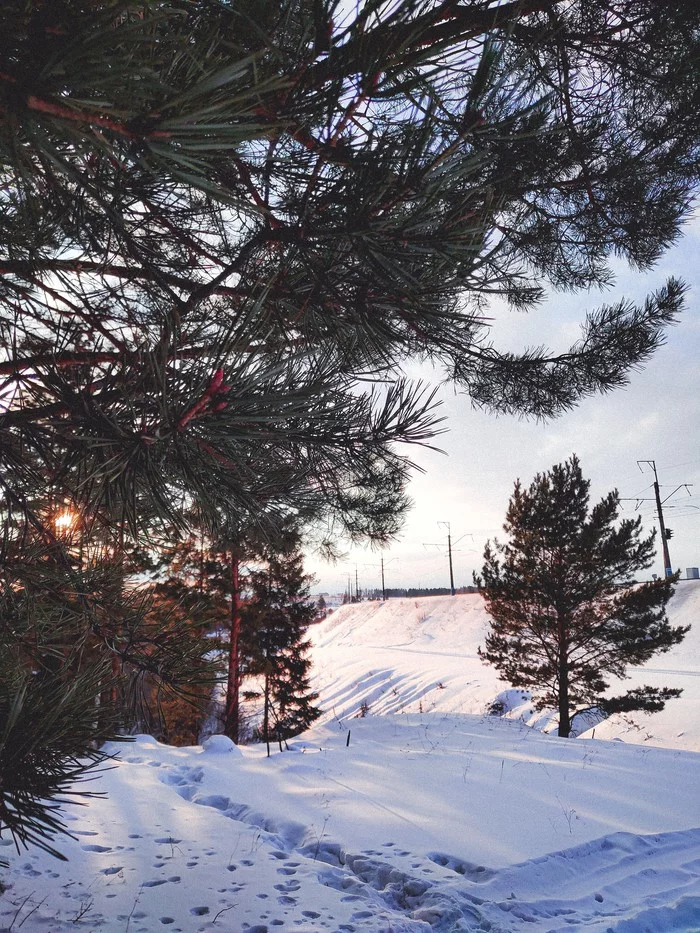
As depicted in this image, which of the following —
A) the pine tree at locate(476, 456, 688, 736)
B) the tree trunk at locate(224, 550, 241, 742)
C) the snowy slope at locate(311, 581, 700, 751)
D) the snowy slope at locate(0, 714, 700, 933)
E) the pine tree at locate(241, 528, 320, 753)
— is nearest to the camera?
the snowy slope at locate(0, 714, 700, 933)

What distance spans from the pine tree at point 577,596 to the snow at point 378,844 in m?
4.17

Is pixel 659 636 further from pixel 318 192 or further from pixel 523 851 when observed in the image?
pixel 318 192

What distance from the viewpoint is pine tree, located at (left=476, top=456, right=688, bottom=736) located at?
11.7m

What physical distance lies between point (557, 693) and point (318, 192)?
45.0 ft

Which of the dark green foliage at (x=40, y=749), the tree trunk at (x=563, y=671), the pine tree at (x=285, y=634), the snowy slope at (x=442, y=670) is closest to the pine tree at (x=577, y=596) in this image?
the tree trunk at (x=563, y=671)

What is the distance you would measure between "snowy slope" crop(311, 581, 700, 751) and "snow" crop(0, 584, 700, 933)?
8748mm

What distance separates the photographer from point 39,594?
2279 mm

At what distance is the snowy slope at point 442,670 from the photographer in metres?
14.7

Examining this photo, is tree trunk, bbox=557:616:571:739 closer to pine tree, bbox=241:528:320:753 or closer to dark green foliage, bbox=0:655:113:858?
pine tree, bbox=241:528:320:753

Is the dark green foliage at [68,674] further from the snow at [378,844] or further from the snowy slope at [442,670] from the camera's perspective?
the snowy slope at [442,670]

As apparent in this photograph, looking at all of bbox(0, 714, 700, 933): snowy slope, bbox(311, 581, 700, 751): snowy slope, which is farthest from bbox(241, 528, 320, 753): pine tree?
bbox(0, 714, 700, 933): snowy slope

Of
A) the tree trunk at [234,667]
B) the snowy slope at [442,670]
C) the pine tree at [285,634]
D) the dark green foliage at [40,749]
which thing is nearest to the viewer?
the dark green foliage at [40,749]

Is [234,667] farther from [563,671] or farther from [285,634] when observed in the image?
[563,671]

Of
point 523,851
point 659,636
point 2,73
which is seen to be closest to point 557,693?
point 659,636
